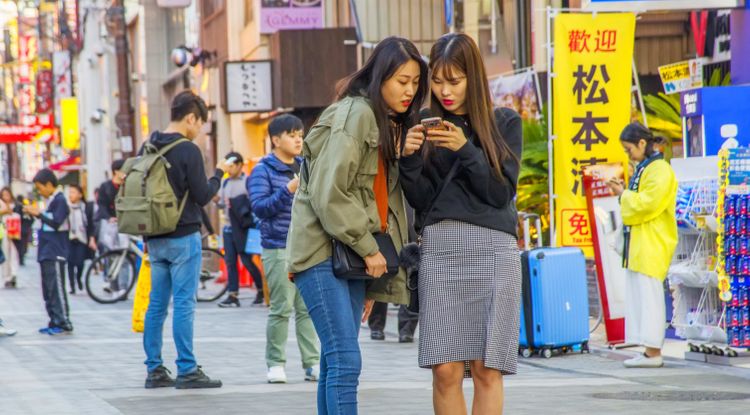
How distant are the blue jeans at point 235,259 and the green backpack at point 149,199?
9.18m

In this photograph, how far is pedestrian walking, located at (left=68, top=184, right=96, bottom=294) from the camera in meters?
23.7

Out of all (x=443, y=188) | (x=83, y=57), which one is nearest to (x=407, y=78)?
(x=443, y=188)

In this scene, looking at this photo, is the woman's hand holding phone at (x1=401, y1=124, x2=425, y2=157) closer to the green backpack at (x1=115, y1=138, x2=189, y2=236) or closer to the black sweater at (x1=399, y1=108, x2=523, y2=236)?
the black sweater at (x1=399, y1=108, x2=523, y2=236)

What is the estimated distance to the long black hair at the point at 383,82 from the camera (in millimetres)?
5926

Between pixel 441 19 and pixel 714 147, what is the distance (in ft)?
40.4

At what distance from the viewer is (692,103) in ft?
41.3

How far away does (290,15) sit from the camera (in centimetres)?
2764

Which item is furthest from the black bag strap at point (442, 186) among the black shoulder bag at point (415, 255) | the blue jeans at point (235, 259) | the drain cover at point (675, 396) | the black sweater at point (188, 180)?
the blue jeans at point (235, 259)

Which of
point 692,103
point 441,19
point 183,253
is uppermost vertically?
point 441,19

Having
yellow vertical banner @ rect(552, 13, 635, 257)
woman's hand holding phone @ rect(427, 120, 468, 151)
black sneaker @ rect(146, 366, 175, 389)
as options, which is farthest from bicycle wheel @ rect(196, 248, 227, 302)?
woman's hand holding phone @ rect(427, 120, 468, 151)

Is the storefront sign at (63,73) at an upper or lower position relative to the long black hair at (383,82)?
upper

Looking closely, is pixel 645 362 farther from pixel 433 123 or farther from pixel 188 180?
pixel 433 123

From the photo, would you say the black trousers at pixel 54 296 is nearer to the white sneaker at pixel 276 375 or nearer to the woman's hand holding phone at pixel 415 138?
the white sneaker at pixel 276 375

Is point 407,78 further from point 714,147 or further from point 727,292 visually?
point 714,147
